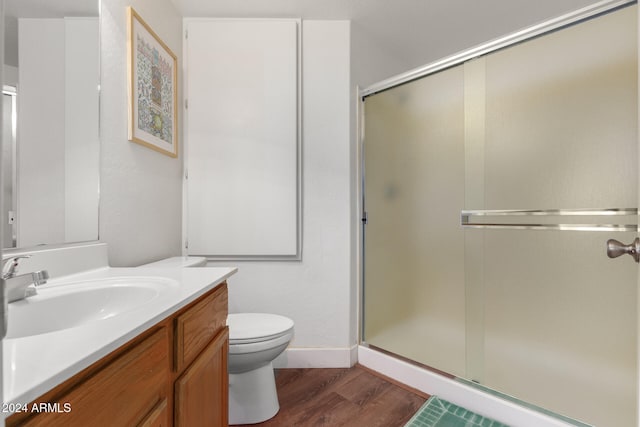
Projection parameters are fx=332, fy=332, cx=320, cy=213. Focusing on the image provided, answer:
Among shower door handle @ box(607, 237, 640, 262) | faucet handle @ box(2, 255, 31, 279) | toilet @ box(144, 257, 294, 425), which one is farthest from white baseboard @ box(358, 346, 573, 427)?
faucet handle @ box(2, 255, 31, 279)

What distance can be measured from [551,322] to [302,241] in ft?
4.24

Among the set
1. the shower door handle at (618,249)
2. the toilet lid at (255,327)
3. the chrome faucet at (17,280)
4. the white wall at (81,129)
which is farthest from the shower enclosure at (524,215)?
the chrome faucet at (17,280)

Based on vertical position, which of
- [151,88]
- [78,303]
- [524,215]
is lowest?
[78,303]

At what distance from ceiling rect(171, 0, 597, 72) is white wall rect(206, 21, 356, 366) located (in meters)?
0.13

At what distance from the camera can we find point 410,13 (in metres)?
2.04

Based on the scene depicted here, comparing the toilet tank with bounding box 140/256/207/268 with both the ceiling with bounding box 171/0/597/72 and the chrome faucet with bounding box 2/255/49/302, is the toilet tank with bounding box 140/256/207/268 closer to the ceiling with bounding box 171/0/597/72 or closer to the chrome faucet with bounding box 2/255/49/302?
the chrome faucet with bounding box 2/255/49/302

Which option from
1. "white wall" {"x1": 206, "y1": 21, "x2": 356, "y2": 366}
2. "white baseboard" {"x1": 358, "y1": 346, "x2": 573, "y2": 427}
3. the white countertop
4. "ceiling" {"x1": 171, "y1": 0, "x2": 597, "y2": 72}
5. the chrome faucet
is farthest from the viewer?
"white wall" {"x1": 206, "y1": 21, "x2": 356, "y2": 366}

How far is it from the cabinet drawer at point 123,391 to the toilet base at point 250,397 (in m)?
0.80

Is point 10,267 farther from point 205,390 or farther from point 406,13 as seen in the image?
point 406,13

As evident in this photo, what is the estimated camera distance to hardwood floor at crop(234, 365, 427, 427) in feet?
5.02

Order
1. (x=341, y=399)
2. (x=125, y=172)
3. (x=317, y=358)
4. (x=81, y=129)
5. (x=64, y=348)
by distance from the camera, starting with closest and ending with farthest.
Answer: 1. (x=64, y=348)
2. (x=81, y=129)
3. (x=125, y=172)
4. (x=341, y=399)
5. (x=317, y=358)

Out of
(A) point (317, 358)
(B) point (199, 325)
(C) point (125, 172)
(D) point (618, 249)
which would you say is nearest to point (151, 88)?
(C) point (125, 172)

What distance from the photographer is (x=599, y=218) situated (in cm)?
127

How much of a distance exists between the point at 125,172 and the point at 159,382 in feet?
3.32
